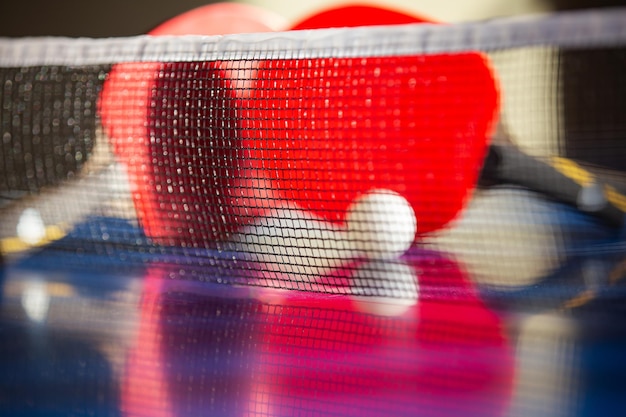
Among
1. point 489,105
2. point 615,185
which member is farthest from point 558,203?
point 489,105

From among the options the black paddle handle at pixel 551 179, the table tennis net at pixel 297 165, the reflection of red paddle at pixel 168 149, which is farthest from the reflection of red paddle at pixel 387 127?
the black paddle handle at pixel 551 179

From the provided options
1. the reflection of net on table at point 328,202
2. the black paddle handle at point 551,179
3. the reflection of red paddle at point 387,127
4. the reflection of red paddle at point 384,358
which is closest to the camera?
the reflection of red paddle at point 384,358

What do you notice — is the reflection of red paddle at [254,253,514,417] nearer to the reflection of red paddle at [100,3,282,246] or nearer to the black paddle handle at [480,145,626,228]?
the reflection of red paddle at [100,3,282,246]

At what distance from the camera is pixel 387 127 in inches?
83.2

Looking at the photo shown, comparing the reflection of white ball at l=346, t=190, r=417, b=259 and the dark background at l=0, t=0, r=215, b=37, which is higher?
the dark background at l=0, t=0, r=215, b=37

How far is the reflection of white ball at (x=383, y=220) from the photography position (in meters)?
2.15

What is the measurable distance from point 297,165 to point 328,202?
153 mm

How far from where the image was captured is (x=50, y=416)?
104 centimetres

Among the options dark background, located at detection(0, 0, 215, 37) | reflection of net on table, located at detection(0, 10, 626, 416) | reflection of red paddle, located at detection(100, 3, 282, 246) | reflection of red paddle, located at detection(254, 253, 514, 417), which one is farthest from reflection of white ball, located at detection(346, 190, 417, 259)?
dark background, located at detection(0, 0, 215, 37)

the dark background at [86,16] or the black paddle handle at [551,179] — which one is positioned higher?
the dark background at [86,16]

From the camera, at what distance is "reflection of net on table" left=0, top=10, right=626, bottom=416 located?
1.33 meters

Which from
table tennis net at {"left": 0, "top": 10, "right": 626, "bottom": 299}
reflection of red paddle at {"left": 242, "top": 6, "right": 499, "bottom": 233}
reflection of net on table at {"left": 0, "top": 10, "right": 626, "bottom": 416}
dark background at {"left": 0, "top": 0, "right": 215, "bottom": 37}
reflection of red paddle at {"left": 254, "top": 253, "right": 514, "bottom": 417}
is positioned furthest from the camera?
dark background at {"left": 0, "top": 0, "right": 215, "bottom": 37}

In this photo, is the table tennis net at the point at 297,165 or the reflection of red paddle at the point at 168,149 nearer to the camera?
the table tennis net at the point at 297,165

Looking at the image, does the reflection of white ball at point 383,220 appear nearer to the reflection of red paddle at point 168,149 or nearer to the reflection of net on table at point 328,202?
the reflection of net on table at point 328,202
